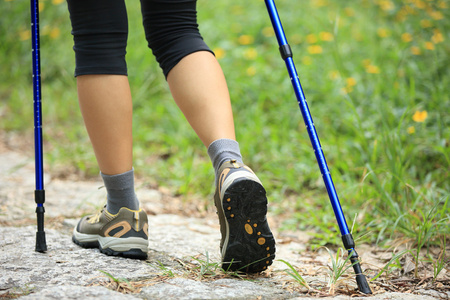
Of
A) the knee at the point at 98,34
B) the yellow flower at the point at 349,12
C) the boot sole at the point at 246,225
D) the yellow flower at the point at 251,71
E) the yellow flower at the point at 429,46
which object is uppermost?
the yellow flower at the point at 349,12

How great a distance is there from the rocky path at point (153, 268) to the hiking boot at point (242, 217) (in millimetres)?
73

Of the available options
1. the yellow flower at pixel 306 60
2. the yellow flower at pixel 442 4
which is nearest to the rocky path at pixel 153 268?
the yellow flower at pixel 306 60

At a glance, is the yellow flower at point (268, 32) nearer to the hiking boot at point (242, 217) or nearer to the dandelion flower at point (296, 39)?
the dandelion flower at point (296, 39)

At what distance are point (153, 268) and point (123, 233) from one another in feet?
0.56

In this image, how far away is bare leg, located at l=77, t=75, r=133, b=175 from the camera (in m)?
1.29

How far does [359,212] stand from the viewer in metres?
1.90

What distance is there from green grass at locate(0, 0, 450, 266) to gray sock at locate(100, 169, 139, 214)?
82 cm

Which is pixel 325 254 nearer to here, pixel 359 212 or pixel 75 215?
pixel 359 212

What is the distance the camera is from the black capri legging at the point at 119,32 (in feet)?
4.12

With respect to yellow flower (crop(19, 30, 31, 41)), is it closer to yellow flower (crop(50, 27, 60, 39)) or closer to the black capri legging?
yellow flower (crop(50, 27, 60, 39))

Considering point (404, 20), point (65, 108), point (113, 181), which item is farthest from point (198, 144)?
point (404, 20)

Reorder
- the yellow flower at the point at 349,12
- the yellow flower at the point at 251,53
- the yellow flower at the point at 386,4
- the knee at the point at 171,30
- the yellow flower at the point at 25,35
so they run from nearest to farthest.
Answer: the knee at the point at 171,30 → the yellow flower at the point at 251,53 → the yellow flower at the point at 25,35 → the yellow flower at the point at 386,4 → the yellow flower at the point at 349,12

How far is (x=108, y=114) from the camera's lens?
4.24ft

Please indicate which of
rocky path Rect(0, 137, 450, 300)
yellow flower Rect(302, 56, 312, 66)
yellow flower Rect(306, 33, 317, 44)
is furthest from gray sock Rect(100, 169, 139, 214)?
yellow flower Rect(306, 33, 317, 44)
